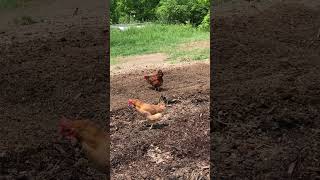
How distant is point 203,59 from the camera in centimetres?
734

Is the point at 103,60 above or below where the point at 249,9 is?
below

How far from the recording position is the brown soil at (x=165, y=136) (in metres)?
3.52

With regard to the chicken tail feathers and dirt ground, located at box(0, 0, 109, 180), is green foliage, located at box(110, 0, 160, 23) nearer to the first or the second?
dirt ground, located at box(0, 0, 109, 180)

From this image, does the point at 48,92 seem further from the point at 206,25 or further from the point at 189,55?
the point at 206,25

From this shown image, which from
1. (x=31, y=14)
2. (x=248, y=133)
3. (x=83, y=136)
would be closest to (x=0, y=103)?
(x=83, y=136)

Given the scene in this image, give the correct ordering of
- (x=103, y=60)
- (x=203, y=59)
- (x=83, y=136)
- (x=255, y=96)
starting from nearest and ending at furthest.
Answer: (x=83, y=136) → (x=255, y=96) → (x=103, y=60) → (x=203, y=59)

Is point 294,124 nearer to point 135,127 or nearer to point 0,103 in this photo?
point 135,127

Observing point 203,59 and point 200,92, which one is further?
point 203,59

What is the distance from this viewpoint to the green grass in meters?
A: 8.47

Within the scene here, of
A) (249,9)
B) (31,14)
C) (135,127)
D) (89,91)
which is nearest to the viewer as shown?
(135,127)

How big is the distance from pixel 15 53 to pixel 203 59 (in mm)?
2692

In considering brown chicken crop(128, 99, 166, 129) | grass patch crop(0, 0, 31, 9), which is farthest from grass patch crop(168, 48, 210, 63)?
grass patch crop(0, 0, 31, 9)

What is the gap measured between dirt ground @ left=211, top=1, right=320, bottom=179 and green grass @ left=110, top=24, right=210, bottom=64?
44.3 inches

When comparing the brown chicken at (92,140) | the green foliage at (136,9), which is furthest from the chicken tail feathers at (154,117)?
the green foliage at (136,9)
